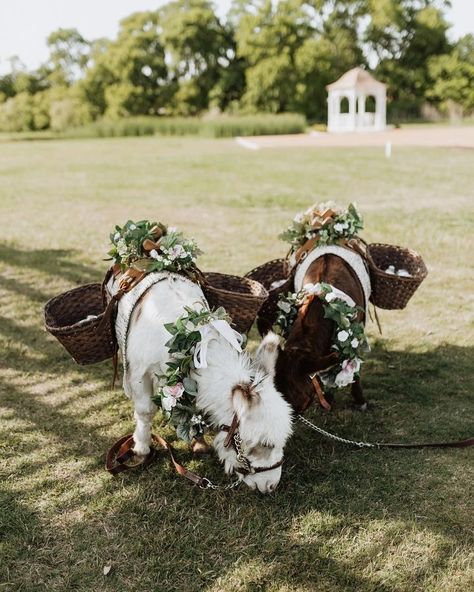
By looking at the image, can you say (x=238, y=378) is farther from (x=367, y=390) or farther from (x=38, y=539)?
(x=367, y=390)

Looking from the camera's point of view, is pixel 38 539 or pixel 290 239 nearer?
pixel 38 539

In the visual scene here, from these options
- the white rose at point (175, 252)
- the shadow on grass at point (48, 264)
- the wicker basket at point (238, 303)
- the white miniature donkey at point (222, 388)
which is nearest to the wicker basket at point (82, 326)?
the white miniature donkey at point (222, 388)

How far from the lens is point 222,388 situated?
3162mm

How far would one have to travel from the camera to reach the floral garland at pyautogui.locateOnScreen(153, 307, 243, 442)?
10.7 ft

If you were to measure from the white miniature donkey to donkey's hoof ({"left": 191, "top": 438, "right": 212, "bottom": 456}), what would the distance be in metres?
0.48

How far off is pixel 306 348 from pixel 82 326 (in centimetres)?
157

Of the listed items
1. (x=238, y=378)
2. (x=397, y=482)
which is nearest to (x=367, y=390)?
(x=397, y=482)

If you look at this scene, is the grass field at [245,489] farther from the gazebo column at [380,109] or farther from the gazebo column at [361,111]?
the gazebo column at [380,109]

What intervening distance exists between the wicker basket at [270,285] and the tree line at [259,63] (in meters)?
→ 49.7

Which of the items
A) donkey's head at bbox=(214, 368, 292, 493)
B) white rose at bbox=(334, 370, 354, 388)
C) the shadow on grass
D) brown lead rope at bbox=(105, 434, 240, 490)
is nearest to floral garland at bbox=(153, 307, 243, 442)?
donkey's head at bbox=(214, 368, 292, 493)

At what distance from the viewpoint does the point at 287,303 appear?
418cm

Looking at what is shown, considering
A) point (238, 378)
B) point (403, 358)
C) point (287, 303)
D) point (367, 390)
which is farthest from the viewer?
point (403, 358)

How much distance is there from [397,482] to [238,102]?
5497 cm

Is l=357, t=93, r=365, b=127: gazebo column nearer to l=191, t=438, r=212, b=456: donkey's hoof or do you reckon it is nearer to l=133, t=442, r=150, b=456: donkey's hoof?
l=191, t=438, r=212, b=456: donkey's hoof
